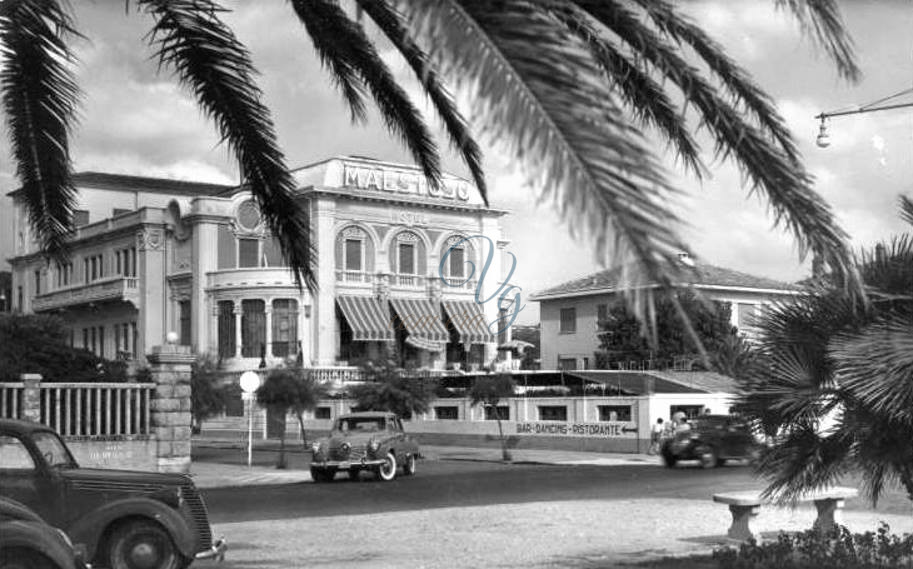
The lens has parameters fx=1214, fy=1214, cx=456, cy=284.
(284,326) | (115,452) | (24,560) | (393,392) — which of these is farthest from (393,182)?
(24,560)

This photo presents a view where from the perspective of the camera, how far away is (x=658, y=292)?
13.4 feet

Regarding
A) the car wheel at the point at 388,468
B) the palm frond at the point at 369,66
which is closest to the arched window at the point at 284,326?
the car wheel at the point at 388,468

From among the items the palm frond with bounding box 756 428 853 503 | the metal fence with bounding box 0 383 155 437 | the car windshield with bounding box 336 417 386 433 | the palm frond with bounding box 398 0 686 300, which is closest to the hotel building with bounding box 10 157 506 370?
the car windshield with bounding box 336 417 386 433

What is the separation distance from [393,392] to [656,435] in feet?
31.1

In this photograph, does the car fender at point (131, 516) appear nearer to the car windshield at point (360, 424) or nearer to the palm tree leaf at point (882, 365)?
the palm tree leaf at point (882, 365)

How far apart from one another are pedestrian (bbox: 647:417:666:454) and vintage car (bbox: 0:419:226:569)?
24278 millimetres

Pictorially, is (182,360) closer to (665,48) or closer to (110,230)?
(665,48)

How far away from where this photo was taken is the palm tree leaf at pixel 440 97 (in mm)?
7352

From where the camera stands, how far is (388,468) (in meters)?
26.1

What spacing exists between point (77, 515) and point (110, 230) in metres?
50.3

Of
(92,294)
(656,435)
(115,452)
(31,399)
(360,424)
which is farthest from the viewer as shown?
(92,294)

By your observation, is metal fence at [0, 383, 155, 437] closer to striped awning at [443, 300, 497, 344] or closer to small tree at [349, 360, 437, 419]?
small tree at [349, 360, 437, 419]

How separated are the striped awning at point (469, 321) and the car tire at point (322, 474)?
3147 centimetres

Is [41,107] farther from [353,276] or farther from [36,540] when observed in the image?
[353,276]
